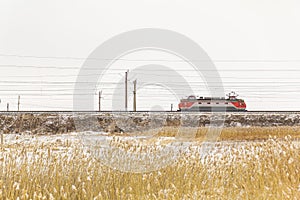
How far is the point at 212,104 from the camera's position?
3195cm

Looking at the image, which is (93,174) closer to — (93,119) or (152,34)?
(152,34)

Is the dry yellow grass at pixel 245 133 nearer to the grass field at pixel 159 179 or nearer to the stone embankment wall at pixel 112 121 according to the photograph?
the stone embankment wall at pixel 112 121

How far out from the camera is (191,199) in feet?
13.7

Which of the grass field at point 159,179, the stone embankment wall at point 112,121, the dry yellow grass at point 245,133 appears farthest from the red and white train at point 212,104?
the grass field at point 159,179

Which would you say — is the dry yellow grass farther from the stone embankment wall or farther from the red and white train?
the red and white train

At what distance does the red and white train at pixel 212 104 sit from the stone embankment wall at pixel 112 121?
39.6 feet

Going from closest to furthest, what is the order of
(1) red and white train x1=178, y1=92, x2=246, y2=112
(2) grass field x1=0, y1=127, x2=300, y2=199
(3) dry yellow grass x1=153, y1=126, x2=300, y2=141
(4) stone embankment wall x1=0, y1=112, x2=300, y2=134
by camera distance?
(2) grass field x1=0, y1=127, x2=300, y2=199 < (3) dry yellow grass x1=153, y1=126, x2=300, y2=141 < (4) stone embankment wall x1=0, y1=112, x2=300, y2=134 < (1) red and white train x1=178, y1=92, x2=246, y2=112

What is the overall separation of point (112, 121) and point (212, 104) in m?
17.1

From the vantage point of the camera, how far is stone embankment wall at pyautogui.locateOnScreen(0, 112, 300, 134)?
16.1 m

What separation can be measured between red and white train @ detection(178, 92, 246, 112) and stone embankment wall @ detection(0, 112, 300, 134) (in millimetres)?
12082

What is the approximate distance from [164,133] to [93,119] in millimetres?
4579

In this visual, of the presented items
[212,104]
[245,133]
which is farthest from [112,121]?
[212,104]

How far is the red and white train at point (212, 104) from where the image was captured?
3097 cm

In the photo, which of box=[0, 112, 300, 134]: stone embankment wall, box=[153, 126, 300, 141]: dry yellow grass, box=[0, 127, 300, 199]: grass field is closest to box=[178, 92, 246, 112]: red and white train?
box=[0, 112, 300, 134]: stone embankment wall
